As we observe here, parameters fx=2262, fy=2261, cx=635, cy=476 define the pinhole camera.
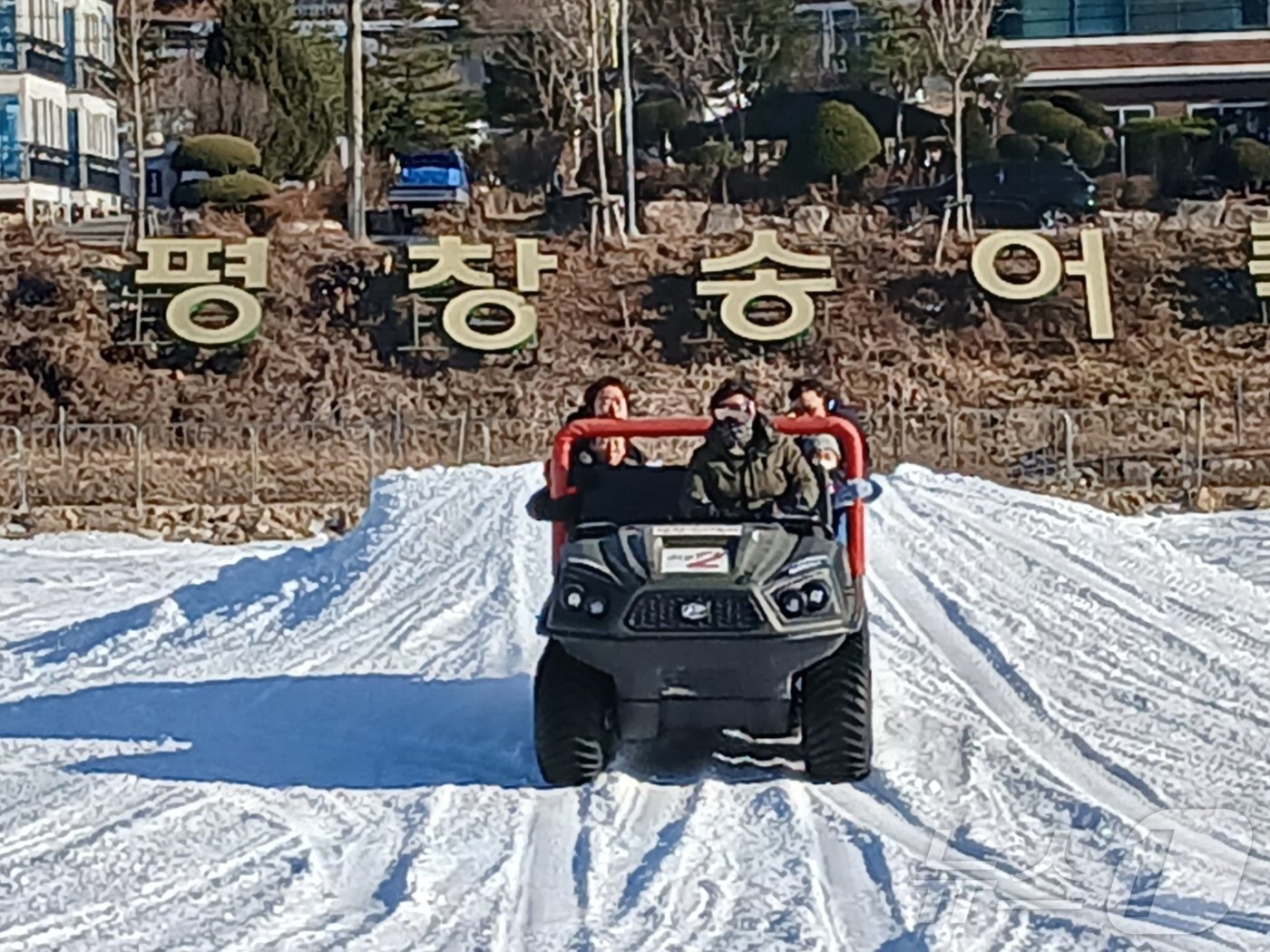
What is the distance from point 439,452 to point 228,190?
12940mm

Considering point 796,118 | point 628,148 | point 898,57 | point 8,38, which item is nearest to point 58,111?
point 8,38

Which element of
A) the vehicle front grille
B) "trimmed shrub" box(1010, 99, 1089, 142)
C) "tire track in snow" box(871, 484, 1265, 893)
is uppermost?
"trimmed shrub" box(1010, 99, 1089, 142)

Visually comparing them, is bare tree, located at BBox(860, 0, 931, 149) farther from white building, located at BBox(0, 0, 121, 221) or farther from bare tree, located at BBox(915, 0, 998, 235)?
white building, located at BBox(0, 0, 121, 221)

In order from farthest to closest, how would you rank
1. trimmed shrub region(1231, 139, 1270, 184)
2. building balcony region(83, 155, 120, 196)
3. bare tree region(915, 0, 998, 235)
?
building balcony region(83, 155, 120, 196)
trimmed shrub region(1231, 139, 1270, 184)
bare tree region(915, 0, 998, 235)

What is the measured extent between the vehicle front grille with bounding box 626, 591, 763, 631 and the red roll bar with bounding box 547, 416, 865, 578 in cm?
143

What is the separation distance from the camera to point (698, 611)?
26.6 feet

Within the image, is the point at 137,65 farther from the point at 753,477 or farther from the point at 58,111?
the point at 753,477

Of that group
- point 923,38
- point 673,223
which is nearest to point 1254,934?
point 673,223

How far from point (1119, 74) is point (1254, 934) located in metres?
42.4

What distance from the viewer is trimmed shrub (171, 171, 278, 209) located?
37.8 m

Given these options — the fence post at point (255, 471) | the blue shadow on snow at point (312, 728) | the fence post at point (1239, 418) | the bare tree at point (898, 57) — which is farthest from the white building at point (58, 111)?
the blue shadow on snow at point (312, 728)

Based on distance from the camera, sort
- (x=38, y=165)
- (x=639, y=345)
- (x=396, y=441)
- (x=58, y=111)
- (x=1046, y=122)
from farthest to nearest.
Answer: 1. (x=58, y=111)
2. (x=38, y=165)
3. (x=1046, y=122)
4. (x=639, y=345)
5. (x=396, y=441)

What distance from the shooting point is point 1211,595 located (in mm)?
14047

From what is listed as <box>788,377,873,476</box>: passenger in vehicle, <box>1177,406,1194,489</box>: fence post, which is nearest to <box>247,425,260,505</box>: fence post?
<box>1177,406,1194,489</box>: fence post
